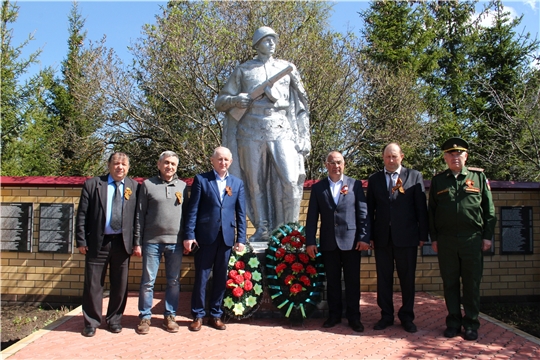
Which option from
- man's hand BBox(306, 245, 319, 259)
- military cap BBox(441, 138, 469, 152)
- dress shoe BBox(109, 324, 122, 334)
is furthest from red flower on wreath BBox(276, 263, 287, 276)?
military cap BBox(441, 138, 469, 152)

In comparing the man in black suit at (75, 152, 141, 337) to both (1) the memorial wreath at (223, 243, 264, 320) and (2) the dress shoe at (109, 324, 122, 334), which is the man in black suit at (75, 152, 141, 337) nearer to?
(2) the dress shoe at (109, 324, 122, 334)

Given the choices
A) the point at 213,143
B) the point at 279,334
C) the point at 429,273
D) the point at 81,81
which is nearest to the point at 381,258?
the point at 279,334

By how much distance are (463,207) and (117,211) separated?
3.20m

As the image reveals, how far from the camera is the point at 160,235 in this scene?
4.20 meters

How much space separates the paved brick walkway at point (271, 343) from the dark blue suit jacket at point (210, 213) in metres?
0.89

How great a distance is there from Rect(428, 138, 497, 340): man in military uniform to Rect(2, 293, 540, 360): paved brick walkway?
0.29 m

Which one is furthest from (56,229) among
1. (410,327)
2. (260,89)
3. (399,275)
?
(410,327)

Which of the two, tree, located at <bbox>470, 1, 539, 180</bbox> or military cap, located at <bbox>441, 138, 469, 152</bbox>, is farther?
tree, located at <bbox>470, 1, 539, 180</bbox>

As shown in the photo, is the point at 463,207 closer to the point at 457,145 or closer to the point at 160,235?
the point at 457,145

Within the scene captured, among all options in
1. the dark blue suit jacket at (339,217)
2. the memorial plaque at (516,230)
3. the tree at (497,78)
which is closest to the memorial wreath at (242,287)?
the dark blue suit jacket at (339,217)

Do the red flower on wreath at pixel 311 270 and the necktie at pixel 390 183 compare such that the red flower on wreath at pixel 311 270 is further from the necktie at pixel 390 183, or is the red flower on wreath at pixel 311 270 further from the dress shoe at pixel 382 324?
the necktie at pixel 390 183

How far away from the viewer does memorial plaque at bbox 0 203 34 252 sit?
6934mm

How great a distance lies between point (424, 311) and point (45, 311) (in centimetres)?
533

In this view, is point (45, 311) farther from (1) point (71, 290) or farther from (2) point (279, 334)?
(2) point (279, 334)
